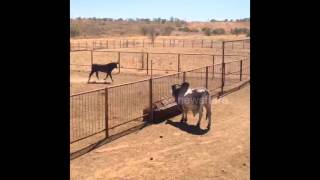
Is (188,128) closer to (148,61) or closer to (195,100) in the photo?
(195,100)

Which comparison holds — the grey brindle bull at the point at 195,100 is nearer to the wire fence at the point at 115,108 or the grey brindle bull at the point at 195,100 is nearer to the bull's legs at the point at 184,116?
the bull's legs at the point at 184,116

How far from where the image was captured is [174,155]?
8.97m

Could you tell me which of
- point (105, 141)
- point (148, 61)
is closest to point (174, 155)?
point (105, 141)

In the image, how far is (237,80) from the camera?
21.2 meters

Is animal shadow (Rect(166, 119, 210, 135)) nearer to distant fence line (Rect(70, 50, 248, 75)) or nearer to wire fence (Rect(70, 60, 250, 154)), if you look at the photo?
wire fence (Rect(70, 60, 250, 154))

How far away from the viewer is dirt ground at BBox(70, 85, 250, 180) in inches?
308

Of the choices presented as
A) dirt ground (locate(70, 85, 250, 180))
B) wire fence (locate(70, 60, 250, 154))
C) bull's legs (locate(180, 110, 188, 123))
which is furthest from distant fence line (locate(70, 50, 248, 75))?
dirt ground (locate(70, 85, 250, 180))

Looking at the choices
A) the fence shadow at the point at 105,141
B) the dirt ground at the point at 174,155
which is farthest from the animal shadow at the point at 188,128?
the fence shadow at the point at 105,141

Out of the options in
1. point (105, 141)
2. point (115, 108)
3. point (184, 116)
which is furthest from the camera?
point (115, 108)
